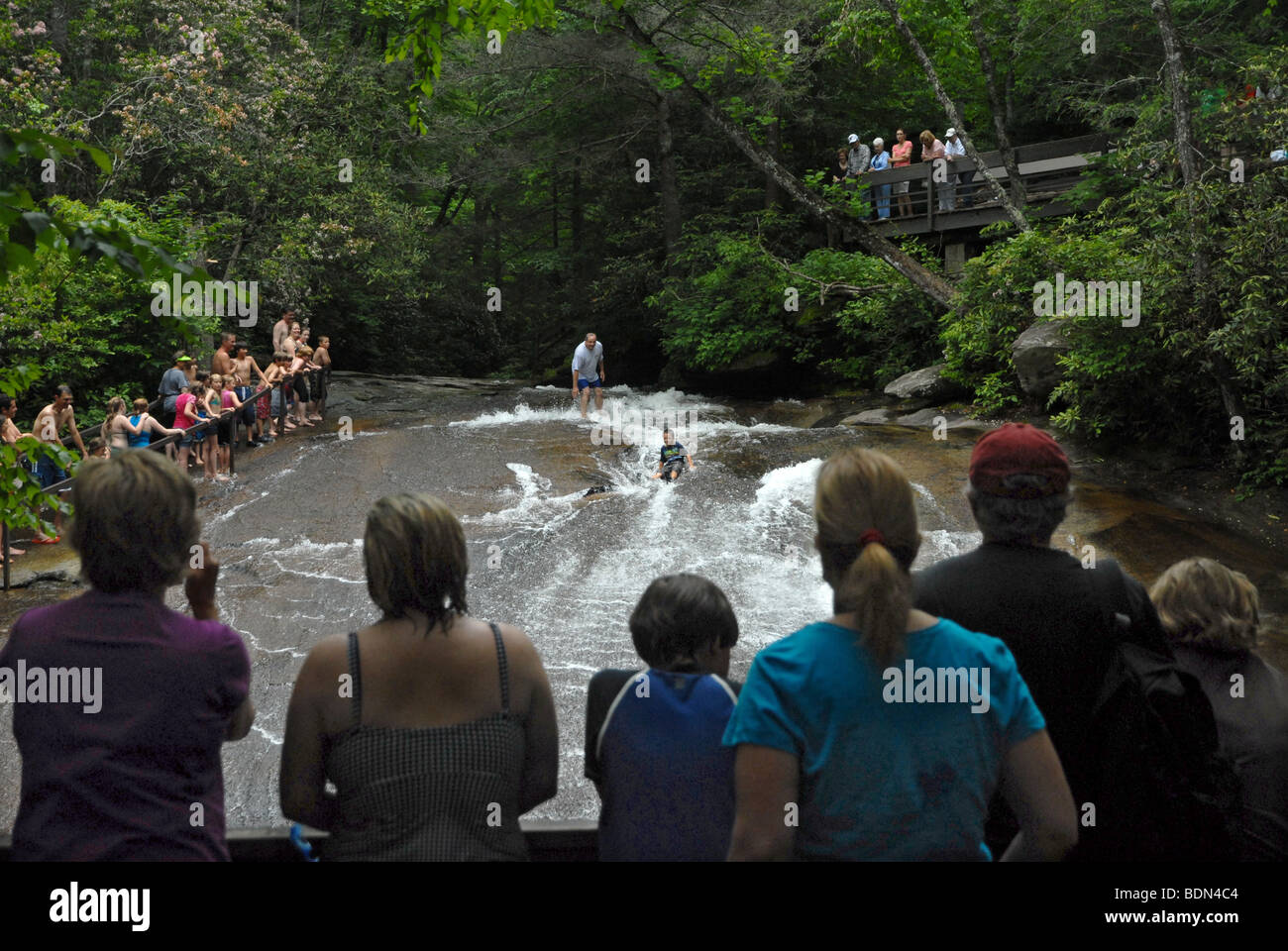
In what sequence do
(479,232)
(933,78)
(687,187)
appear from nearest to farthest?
(933,78)
(687,187)
(479,232)

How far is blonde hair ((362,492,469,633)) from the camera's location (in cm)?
245

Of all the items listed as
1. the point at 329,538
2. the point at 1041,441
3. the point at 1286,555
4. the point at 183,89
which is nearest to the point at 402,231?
the point at 183,89

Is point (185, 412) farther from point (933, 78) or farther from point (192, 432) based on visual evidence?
point (933, 78)

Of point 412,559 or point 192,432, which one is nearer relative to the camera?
point 412,559

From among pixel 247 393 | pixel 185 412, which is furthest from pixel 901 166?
pixel 185 412

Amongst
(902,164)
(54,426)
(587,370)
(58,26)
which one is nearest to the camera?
(54,426)

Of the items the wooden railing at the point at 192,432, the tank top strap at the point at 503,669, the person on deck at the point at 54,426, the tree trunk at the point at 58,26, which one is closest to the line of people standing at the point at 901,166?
the wooden railing at the point at 192,432

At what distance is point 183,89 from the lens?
21.4m

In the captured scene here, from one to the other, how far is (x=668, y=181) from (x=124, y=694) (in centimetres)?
2554

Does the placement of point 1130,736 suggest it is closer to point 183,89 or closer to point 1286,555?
point 1286,555

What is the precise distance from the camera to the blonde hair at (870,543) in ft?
7.35

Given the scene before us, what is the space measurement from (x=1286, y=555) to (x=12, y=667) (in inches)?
472

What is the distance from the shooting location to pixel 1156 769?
2662mm

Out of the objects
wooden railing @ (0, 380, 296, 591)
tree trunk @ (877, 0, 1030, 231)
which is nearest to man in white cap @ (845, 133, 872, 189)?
tree trunk @ (877, 0, 1030, 231)
